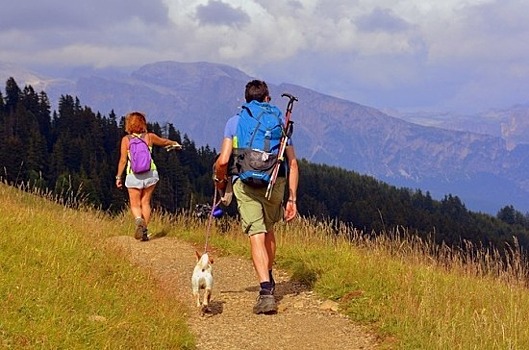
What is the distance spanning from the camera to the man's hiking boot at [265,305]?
22.1ft

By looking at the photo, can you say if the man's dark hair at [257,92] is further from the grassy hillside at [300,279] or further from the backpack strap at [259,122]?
the grassy hillside at [300,279]

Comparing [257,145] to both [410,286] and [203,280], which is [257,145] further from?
[410,286]

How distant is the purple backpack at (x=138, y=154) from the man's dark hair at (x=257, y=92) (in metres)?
4.27

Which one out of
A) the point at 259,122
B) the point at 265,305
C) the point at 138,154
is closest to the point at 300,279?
the point at 265,305

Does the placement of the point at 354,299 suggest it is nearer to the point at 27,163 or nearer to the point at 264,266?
the point at 264,266

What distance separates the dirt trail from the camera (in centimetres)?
594

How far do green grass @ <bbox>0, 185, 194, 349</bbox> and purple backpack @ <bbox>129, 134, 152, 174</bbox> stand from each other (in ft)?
10.2

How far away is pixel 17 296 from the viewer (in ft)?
16.5

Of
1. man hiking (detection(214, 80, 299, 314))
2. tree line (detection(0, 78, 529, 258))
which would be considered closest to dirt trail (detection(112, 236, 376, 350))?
man hiking (detection(214, 80, 299, 314))

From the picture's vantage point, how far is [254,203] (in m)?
6.76

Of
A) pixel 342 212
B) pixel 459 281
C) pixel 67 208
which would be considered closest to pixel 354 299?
pixel 459 281

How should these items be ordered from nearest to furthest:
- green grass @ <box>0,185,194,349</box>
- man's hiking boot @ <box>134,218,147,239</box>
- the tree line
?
1. green grass @ <box>0,185,194,349</box>
2. man's hiking boot @ <box>134,218,147,239</box>
3. the tree line

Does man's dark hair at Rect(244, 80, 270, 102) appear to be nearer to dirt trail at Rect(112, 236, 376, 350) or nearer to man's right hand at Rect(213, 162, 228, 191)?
Answer: man's right hand at Rect(213, 162, 228, 191)

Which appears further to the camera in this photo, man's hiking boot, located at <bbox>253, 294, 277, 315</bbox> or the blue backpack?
man's hiking boot, located at <bbox>253, 294, 277, 315</bbox>
